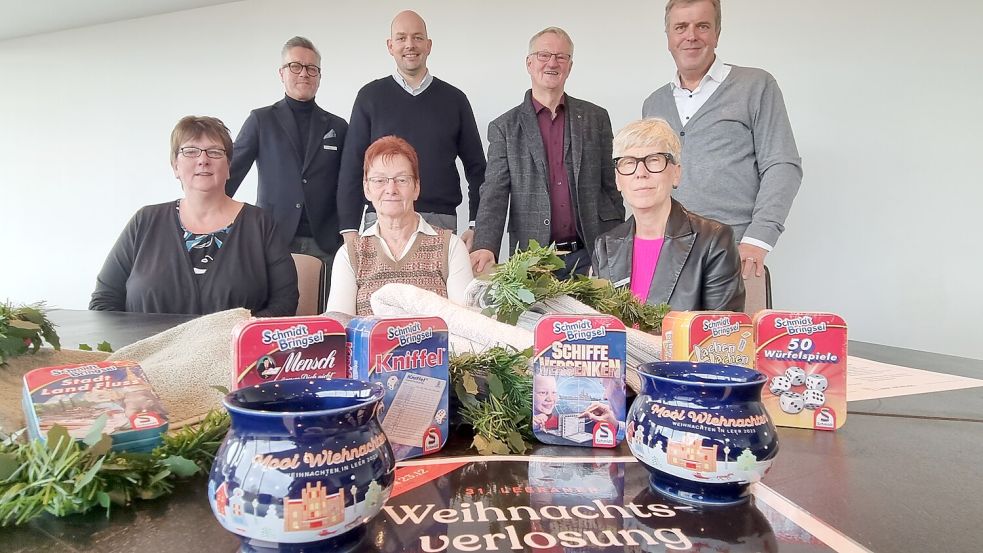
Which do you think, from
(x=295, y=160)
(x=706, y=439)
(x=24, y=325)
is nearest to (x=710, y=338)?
(x=706, y=439)

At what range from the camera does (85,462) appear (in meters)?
0.51

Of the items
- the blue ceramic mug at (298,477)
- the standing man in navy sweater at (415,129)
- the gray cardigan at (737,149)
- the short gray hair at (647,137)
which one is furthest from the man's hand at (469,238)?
the blue ceramic mug at (298,477)

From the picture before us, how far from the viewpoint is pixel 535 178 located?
7.84 feet

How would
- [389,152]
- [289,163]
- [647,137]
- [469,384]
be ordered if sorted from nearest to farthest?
[469,384], [647,137], [389,152], [289,163]

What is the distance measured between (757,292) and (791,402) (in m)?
1.22

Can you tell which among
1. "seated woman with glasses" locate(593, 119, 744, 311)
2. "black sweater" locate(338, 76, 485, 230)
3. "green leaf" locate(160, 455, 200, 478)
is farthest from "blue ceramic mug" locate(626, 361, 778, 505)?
"black sweater" locate(338, 76, 485, 230)

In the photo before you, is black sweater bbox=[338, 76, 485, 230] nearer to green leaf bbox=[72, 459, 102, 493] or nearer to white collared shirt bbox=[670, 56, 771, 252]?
white collared shirt bbox=[670, 56, 771, 252]

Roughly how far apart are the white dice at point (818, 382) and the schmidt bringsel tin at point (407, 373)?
0.47 metres

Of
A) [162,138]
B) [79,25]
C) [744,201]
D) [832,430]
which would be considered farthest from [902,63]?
[79,25]

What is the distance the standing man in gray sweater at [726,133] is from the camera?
6.82 ft

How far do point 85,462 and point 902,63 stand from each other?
349cm

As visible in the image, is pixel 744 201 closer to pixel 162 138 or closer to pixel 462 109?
pixel 462 109

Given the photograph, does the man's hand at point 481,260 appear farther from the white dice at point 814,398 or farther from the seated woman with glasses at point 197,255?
the white dice at point 814,398

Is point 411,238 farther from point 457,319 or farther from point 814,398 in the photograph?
point 814,398
